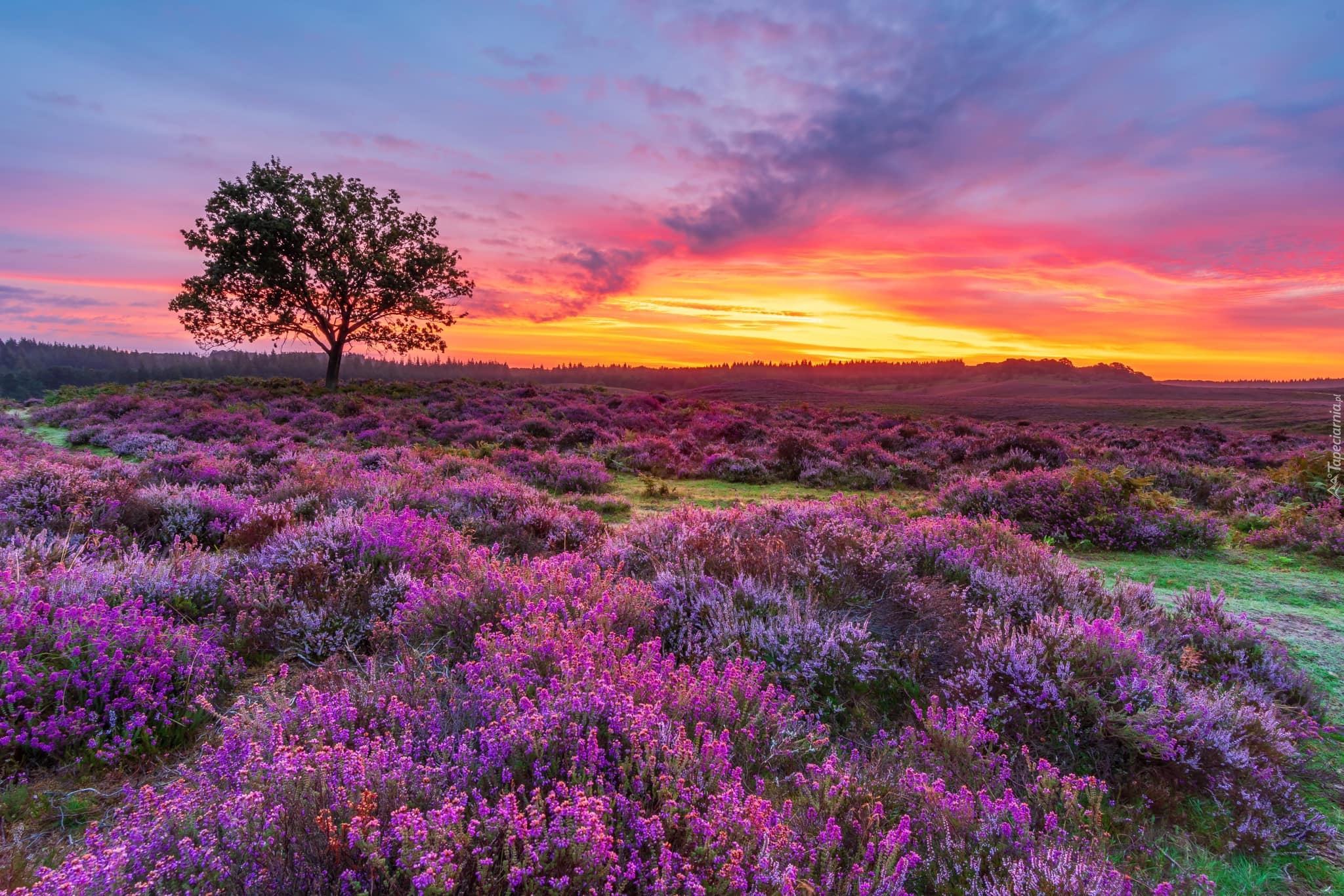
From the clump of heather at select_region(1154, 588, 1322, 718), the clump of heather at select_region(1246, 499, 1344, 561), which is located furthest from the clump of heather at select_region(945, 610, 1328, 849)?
the clump of heather at select_region(1246, 499, 1344, 561)

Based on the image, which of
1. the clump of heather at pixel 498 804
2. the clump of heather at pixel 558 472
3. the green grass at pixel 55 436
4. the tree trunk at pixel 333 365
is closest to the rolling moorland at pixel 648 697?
the clump of heather at pixel 498 804

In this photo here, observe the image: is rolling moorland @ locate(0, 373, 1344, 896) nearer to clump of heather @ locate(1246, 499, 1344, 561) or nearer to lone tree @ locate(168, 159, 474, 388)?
clump of heather @ locate(1246, 499, 1344, 561)

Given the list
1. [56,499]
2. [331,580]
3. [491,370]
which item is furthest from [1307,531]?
[491,370]

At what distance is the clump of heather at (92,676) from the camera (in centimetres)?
279

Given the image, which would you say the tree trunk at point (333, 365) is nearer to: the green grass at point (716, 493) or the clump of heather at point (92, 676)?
the green grass at point (716, 493)

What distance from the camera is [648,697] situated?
2.72 meters

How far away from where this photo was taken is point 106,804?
2527 millimetres

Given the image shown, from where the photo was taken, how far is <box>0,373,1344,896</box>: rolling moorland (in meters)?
1.96

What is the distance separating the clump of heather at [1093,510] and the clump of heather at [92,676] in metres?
8.40

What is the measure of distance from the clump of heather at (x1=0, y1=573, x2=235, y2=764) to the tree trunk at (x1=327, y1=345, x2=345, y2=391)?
31.3m

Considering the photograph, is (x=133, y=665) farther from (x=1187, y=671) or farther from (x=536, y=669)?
(x=1187, y=671)

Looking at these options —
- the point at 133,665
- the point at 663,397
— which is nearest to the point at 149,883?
the point at 133,665

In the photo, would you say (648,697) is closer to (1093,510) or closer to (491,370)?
(1093,510)

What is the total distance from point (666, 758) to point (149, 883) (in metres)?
1.53
